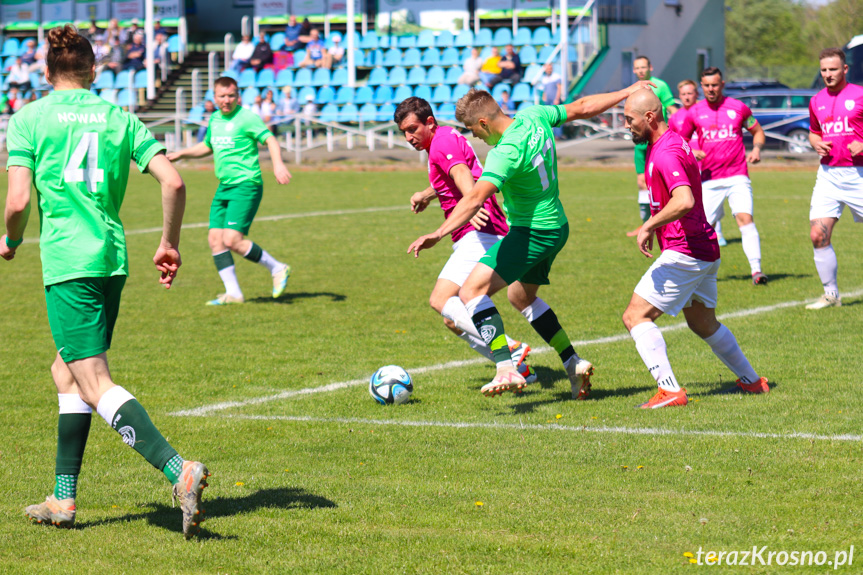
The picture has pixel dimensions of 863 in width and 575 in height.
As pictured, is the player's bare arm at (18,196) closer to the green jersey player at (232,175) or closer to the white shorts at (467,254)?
the white shorts at (467,254)

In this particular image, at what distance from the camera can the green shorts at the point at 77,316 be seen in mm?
4379

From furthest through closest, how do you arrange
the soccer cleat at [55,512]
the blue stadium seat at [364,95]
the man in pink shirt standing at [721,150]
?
the blue stadium seat at [364,95] → the man in pink shirt standing at [721,150] → the soccer cleat at [55,512]

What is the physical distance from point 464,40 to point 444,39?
1.06 meters

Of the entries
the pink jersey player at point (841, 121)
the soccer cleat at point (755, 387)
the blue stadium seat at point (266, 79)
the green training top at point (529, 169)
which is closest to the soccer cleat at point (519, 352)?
the green training top at point (529, 169)

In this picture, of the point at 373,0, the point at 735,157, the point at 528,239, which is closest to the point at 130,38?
the point at 373,0

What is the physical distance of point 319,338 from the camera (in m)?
9.09

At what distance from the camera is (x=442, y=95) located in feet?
105

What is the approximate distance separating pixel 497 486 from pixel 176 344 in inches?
183

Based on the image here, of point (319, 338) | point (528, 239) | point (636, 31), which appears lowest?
point (319, 338)

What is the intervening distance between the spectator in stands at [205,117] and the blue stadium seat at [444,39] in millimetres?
8138

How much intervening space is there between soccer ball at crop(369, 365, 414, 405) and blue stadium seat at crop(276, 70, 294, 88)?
29.6 metres

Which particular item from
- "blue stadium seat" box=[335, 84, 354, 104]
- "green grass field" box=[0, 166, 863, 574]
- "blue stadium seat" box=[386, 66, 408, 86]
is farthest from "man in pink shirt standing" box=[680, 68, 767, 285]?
"blue stadium seat" box=[386, 66, 408, 86]

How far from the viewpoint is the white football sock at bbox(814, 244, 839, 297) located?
379 inches

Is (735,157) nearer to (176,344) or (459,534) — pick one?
(176,344)
